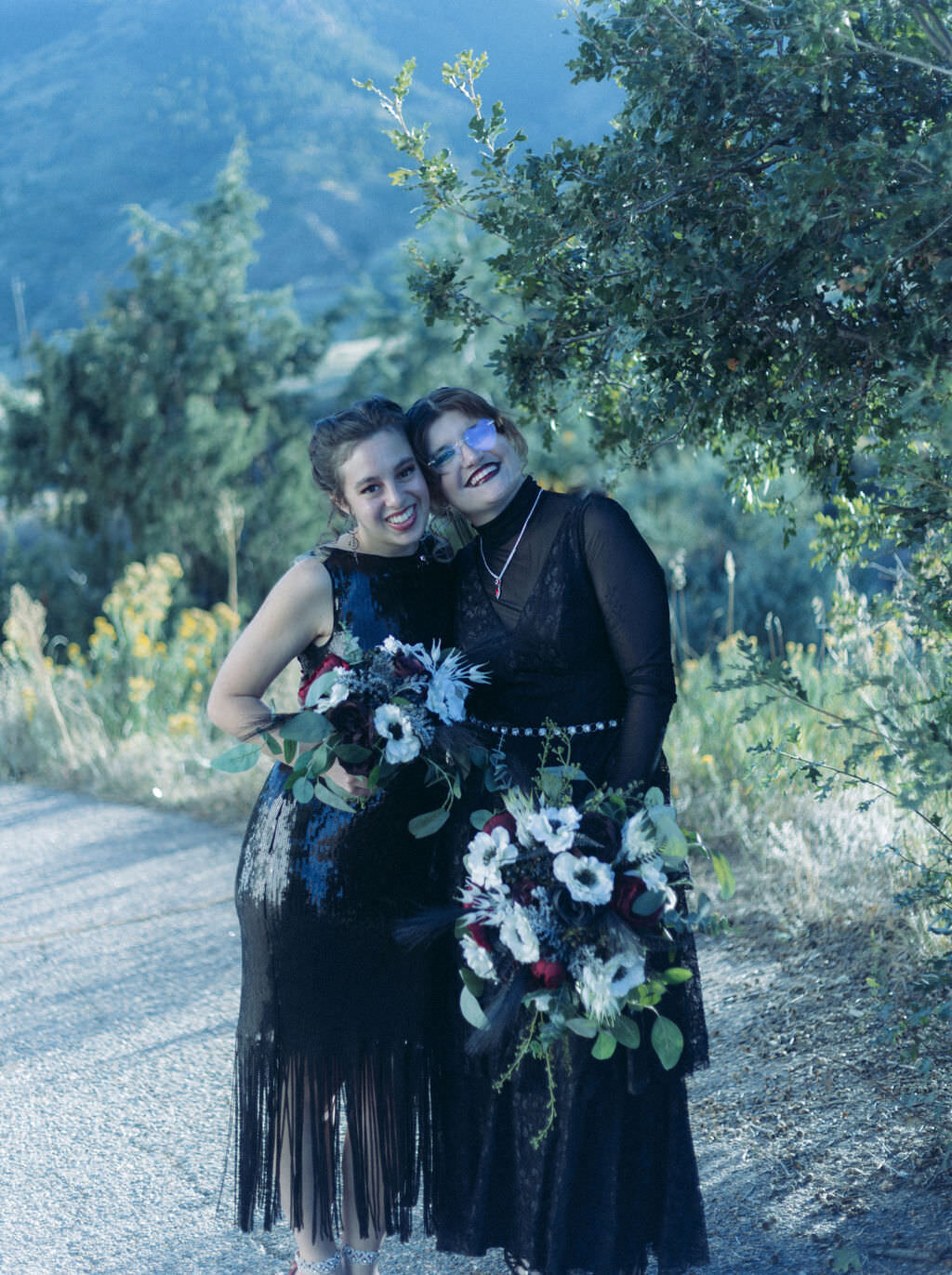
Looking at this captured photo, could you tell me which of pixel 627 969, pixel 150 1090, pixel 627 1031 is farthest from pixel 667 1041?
pixel 150 1090

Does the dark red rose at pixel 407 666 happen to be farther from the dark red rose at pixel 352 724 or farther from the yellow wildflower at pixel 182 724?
the yellow wildflower at pixel 182 724

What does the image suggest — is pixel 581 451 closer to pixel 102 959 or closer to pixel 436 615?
pixel 102 959

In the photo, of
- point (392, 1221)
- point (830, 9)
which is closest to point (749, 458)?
point (830, 9)

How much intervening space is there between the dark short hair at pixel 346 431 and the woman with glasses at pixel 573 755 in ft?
0.22

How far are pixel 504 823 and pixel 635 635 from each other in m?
0.51

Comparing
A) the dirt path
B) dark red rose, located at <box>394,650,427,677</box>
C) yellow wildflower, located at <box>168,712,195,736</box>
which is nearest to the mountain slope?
yellow wildflower, located at <box>168,712,195,736</box>

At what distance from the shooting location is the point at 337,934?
2535 millimetres

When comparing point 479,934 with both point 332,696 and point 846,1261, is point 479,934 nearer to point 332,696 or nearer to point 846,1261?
point 332,696

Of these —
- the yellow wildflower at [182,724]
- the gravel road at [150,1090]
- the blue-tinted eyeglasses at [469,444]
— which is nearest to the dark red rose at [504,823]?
the blue-tinted eyeglasses at [469,444]

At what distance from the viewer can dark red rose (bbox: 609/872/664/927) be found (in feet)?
6.70

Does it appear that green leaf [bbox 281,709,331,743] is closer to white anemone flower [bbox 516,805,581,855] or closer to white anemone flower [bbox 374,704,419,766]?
white anemone flower [bbox 374,704,419,766]

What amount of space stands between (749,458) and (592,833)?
1.40 m

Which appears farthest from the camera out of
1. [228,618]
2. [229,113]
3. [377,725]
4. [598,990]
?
[229,113]

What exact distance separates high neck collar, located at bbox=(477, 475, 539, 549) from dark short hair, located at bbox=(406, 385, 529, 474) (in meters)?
0.12
